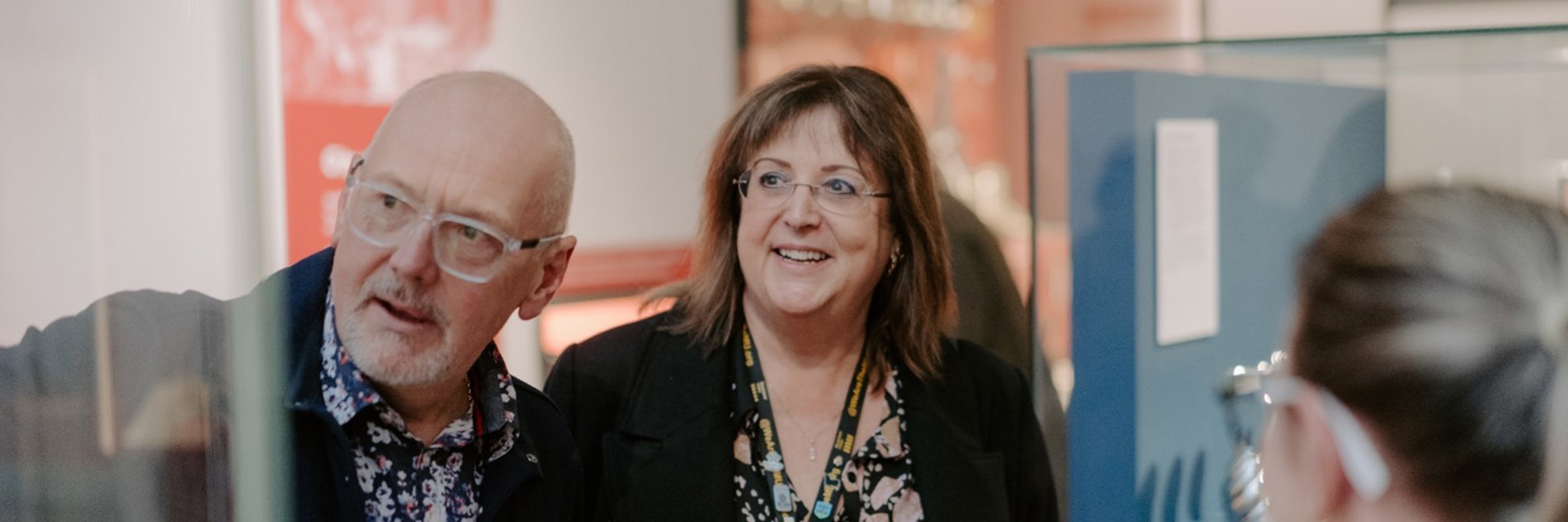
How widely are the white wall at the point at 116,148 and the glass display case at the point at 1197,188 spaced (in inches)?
65.9

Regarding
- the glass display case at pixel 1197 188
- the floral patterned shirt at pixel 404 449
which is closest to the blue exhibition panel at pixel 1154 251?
the glass display case at pixel 1197 188

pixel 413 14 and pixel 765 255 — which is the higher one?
pixel 413 14

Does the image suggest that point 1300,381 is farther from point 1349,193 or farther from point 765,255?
point 1349,193

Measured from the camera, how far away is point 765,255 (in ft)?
6.66

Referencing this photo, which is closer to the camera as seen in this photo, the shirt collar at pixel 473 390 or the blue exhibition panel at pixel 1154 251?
the shirt collar at pixel 473 390

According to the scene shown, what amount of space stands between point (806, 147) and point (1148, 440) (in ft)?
2.79

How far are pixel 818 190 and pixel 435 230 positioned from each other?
782 millimetres

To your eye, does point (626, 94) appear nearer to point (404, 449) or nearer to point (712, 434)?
point (712, 434)

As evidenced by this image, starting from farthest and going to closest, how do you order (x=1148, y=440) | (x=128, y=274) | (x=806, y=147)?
(x=1148, y=440), (x=806, y=147), (x=128, y=274)

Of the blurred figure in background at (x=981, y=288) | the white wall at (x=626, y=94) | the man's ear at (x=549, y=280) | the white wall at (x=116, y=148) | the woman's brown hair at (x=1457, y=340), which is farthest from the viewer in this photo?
the white wall at (x=626, y=94)

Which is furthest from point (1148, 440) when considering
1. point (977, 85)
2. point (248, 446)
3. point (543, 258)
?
point (977, 85)

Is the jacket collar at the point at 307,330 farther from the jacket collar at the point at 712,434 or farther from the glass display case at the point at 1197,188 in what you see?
the glass display case at the point at 1197,188

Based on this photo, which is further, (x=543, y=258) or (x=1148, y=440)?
(x=1148, y=440)

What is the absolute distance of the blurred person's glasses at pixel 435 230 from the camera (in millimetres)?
1355
